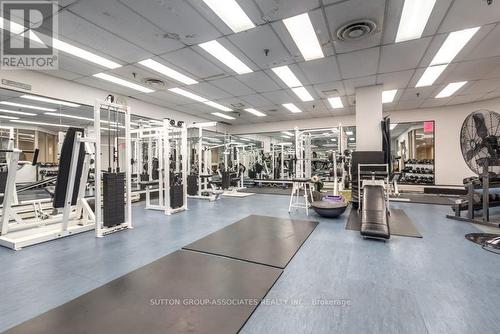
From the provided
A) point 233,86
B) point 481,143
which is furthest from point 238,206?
point 481,143

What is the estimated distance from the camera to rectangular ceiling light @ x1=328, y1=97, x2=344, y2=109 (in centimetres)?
732

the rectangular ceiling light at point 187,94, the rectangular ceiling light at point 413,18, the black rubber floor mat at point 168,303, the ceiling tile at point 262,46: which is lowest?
the black rubber floor mat at point 168,303

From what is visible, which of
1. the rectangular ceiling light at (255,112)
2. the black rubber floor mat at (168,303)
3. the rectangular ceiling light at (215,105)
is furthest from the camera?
the rectangular ceiling light at (255,112)

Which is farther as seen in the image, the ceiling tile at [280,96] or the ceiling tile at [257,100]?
the ceiling tile at [257,100]

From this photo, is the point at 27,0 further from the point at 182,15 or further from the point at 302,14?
the point at 302,14

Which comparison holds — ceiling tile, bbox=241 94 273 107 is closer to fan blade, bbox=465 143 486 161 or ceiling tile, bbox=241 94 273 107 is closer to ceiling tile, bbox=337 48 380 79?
ceiling tile, bbox=337 48 380 79

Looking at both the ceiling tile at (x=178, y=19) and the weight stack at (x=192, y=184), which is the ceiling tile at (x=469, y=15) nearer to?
the ceiling tile at (x=178, y=19)

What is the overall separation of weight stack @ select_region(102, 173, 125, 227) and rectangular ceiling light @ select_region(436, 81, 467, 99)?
27.8 ft

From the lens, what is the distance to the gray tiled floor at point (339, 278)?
1602mm

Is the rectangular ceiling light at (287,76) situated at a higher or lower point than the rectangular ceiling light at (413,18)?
higher

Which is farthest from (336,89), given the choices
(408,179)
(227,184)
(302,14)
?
(408,179)

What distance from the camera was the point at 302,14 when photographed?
3.21 meters

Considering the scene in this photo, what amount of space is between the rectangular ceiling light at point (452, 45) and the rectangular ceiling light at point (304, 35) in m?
2.18

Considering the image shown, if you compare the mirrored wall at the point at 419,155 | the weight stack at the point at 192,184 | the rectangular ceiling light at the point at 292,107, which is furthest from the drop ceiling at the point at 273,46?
the weight stack at the point at 192,184
